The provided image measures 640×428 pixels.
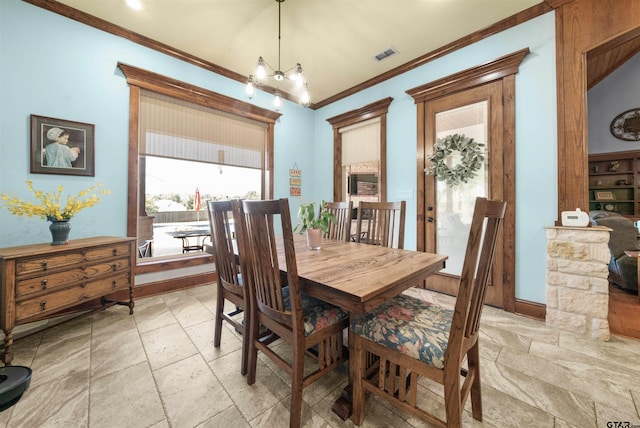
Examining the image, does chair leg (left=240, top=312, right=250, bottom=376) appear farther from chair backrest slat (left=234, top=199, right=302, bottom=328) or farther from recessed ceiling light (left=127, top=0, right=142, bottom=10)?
recessed ceiling light (left=127, top=0, right=142, bottom=10)

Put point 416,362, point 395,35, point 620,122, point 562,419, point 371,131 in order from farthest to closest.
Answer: point 620,122 → point 371,131 → point 395,35 → point 562,419 → point 416,362

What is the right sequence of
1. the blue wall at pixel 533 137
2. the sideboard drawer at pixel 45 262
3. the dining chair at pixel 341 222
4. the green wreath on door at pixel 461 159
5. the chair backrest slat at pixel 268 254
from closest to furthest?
the chair backrest slat at pixel 268 254 → the sideboard drawer at pixel 45 262 → the blue wall at pixel 533 137 → the dining chair at pixel 341 222 → the green wreath on door at pixel 461 159

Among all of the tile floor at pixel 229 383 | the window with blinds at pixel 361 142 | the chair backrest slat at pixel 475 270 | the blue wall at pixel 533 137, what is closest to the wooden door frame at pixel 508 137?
the blue wall at pixel 533 137

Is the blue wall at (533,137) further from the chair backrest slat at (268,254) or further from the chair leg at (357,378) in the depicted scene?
the chair backrest slat at (268,254)

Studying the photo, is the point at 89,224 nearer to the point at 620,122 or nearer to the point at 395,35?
the point at 395,35

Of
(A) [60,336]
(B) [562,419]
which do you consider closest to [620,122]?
(B) [562,419]

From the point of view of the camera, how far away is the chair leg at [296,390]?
1.10 meters

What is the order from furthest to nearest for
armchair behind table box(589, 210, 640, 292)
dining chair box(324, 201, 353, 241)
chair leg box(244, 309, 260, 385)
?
armchair behind table box(589, 210, 640, 292)
dining chair box(324, 201, 353, 241)
chair leg box(244, 309, 260, 385)

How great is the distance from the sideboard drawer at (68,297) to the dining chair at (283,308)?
1.63 meters

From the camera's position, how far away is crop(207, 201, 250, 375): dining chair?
1.54 m

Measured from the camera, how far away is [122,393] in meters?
1.37

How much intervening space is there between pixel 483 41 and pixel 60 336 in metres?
4.82

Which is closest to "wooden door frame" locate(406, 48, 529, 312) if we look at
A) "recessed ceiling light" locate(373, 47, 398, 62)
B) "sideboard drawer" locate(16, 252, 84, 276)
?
"recessed ceiling light" locate(373, 47, 398, 62)

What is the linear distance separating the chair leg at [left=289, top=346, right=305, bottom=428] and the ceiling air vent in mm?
3288
